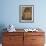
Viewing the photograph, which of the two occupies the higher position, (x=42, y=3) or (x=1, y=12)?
(x=42, y=3)

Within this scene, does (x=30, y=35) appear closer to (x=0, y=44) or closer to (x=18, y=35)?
(x=18, y=35)

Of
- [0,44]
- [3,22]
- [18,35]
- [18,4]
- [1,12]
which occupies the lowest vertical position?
[0,44]

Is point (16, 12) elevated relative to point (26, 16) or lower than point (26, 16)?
elevated

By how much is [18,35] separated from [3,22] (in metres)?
0.80

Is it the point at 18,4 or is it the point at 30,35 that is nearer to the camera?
the point at 30,35

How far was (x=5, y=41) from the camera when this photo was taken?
3699 mm

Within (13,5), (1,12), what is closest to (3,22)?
(1,12)

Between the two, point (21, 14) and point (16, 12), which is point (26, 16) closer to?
point (21, 14)

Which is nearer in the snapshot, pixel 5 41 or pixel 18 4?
pixel 5 41

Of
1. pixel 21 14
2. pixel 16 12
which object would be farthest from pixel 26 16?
pixel 16 12

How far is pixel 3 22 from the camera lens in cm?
419

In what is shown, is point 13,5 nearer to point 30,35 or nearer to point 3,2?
point 3,2

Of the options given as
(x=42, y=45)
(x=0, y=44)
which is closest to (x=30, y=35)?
(x=42, y=45)

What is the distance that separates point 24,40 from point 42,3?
53.5 inches
